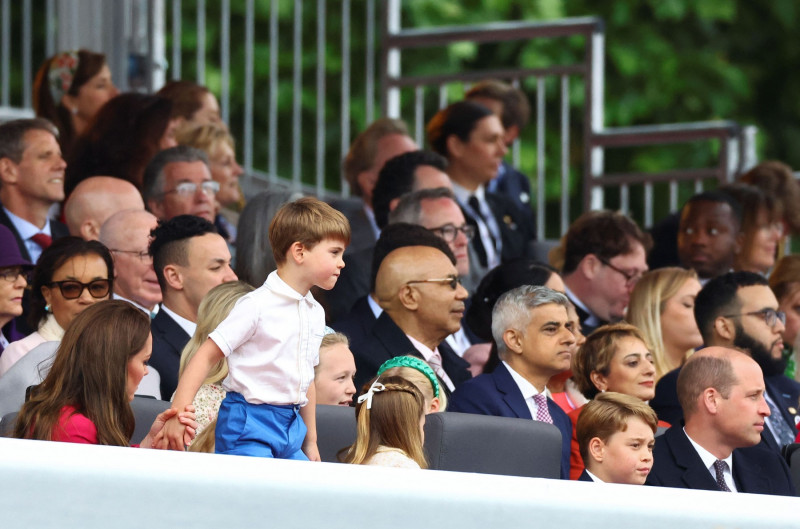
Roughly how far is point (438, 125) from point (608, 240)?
1395 mm

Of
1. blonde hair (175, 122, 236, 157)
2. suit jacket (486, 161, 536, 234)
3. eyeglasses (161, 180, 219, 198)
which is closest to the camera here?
eyeglasses (161, 180, 219, 198)

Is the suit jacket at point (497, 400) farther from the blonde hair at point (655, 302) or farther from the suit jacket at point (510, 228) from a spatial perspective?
the suit jacket at point (510, 228)

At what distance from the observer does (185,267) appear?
493cm

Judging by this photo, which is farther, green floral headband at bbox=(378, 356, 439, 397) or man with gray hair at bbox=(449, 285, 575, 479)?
man with gray hair at bbox=(449, 285, 575, 479)

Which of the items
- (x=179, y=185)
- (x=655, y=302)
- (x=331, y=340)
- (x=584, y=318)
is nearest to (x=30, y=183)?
(x=179, y=185)

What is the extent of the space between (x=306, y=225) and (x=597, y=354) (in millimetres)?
1679

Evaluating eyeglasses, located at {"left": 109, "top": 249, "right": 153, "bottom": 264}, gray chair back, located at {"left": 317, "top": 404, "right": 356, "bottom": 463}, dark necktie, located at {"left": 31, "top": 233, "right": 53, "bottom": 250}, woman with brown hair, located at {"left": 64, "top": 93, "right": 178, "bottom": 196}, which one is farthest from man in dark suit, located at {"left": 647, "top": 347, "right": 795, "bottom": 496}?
woman with brown hair, located at {"left": 64, "top": 93, "right": 178, "bottom": 196}

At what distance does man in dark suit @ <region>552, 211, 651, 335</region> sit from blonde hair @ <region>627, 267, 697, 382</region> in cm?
31

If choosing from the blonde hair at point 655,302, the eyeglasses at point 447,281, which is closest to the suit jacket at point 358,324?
the eyeglasses at point 447,281

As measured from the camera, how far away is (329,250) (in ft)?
11.8

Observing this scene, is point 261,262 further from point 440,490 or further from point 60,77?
point 440,490

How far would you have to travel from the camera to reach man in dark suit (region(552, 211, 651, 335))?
6.21 m

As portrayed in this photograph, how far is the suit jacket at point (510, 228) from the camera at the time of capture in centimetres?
711

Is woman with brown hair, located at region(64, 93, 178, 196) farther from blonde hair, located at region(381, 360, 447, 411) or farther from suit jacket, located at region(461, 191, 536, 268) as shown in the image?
blonde hair, located at region(381, 360, 447, 411)
